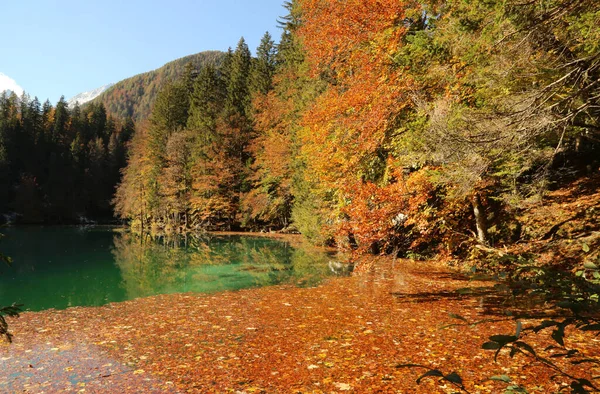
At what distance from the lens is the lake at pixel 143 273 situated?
11000 millimetres

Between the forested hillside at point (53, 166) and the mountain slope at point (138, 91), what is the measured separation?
54.3m

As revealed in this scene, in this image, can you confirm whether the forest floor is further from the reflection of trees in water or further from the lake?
the reflection of trees in water

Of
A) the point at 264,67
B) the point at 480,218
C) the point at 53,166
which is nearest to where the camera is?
the point at 480,218

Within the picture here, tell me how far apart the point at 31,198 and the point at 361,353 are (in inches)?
2407

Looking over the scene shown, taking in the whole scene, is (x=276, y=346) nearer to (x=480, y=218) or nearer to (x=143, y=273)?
(x=480, y=218)

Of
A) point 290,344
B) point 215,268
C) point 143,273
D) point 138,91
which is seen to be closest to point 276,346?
point 290,344

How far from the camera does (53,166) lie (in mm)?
57250

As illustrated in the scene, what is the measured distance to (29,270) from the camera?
15.6 meters

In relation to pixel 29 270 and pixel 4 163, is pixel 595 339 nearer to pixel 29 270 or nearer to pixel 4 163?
pixel 29 270

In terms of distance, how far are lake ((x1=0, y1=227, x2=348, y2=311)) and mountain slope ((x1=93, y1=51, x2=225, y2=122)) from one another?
11060 centimetres

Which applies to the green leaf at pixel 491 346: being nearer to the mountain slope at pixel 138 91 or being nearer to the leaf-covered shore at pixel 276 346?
the leaf-covered shore at pixel 276 346

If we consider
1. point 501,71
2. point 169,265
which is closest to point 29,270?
point 169,265

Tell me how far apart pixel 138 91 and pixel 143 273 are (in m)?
141

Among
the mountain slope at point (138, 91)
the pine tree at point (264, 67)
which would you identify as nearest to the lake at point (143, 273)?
the pine tree at point (264, 67)
